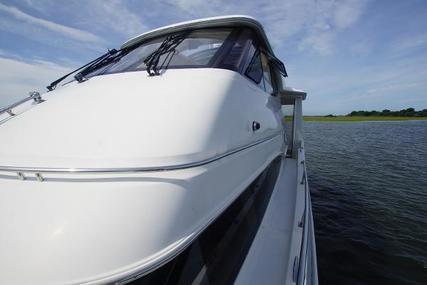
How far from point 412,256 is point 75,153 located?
17.7 feet

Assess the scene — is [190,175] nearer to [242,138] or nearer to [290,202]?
[242,138]

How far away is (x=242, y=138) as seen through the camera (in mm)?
1833

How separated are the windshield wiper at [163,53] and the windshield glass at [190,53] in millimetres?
29

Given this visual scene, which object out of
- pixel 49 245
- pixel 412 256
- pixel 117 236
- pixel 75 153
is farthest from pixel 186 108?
pixel 412 256

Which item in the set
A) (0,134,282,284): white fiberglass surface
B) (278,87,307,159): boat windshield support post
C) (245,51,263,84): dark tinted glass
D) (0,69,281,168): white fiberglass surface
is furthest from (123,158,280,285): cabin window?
(278,87,307,159): boat windshield support post

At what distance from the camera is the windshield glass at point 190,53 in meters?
2.13

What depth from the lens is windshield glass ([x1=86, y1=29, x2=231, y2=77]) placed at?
2135 millimetres

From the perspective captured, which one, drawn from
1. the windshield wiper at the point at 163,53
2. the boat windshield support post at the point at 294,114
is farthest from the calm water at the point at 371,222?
the windshield wiper at the point at 163,53

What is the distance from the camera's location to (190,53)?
2.33 metres

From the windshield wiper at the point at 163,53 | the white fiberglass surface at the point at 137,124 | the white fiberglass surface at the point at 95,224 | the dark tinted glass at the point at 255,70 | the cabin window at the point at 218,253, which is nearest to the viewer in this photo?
the white fiberglass surface at the point at 95,224

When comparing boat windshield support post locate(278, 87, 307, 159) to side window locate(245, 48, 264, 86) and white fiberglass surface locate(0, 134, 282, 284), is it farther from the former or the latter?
white fiberglass surface locate(0, 134, 282, 284)

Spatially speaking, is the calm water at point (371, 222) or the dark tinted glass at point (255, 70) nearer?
the dark tinted glass at point (255, 70)

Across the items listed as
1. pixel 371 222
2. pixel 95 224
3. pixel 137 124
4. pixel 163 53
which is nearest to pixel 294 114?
pixel 371 222

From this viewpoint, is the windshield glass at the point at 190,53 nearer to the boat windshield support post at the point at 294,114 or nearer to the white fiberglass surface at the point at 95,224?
the white fiberglass surface at the point at 95,224
